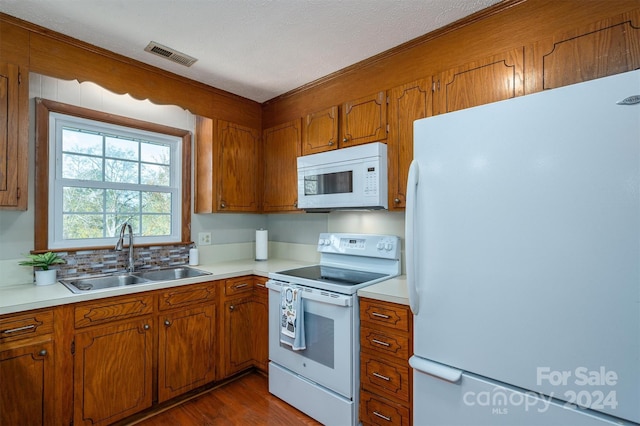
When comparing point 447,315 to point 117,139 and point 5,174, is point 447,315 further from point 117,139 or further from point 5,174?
point 117,139

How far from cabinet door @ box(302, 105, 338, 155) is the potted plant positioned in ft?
5.99

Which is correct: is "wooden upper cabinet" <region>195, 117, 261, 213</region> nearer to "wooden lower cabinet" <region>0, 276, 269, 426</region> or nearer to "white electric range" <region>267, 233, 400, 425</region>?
"wooden lower cabinet" <region>0, 276, 269, 426</region>

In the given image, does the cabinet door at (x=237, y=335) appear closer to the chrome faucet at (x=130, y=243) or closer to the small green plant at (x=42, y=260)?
the chrome faucet at (x=130, y=243)

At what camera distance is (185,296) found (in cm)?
217

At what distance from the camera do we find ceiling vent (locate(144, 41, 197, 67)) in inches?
80.9

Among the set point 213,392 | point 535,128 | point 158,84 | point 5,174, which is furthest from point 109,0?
point 213,392

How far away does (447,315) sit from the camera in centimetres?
131

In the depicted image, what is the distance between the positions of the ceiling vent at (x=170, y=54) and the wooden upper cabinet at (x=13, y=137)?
70 centimetres

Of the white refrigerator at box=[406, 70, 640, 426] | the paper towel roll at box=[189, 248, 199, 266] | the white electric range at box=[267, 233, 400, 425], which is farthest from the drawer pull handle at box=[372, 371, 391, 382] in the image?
the paper towel roll at box=[189, 248, 199, 266]

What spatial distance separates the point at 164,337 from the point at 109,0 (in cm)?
195

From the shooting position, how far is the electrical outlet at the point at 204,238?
9.34 feet

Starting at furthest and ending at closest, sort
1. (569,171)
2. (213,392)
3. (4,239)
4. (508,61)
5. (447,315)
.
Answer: (213,392) < (4,239) < (508,61) < (447,315) < (569,171)

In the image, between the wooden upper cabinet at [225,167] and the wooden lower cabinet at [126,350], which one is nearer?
the wooden lower cabinet at [126,350]

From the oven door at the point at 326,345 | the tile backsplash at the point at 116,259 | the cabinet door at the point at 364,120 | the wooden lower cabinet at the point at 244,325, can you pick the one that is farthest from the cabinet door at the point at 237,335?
the cabinet door at the point at 364,120
